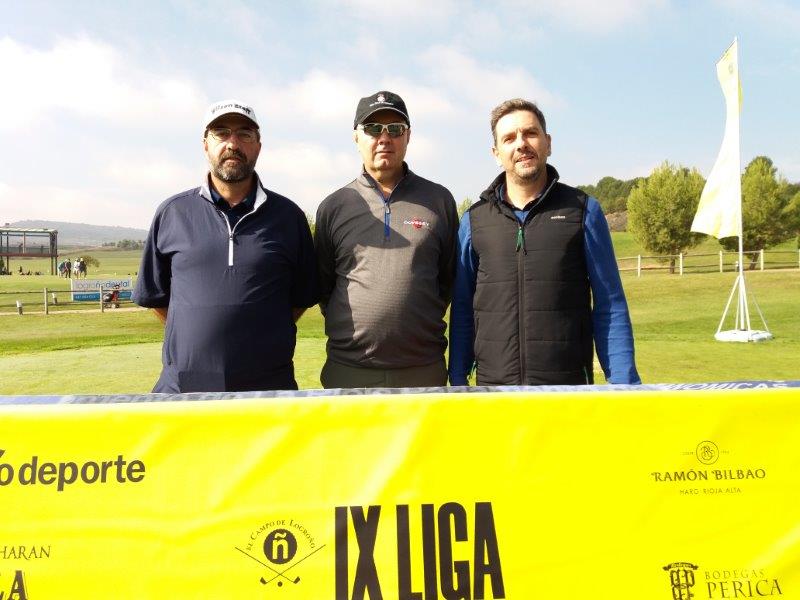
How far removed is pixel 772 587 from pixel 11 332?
19.1m

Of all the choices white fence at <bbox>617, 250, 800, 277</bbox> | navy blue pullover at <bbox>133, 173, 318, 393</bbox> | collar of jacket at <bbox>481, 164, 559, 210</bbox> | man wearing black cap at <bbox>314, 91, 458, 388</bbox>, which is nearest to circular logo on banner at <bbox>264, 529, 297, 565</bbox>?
navy blue pullover at <bbox>133, 173, 318, 393</bbox>

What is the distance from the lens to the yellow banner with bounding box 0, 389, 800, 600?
74.2 inches

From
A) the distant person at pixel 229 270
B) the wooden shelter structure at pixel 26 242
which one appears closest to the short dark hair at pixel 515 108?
the distant person at pixel 229 270

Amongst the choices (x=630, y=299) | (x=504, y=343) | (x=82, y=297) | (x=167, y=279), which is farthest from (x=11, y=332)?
(x=630, y=299)

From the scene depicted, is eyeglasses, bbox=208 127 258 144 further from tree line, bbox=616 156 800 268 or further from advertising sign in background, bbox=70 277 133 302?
tree line, bbox=616 156 800 268

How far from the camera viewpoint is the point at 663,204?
164 ft

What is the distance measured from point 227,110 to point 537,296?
1872 mm

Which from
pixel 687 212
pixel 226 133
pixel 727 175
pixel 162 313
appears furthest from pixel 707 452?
pixel 687 212

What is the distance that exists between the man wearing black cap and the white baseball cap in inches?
22.9

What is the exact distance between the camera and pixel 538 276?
2873mm

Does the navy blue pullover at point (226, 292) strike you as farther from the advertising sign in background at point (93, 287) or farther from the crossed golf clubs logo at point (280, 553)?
the advertising sign in background at point (93, 287)

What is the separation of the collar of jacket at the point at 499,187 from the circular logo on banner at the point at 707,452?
1.42 m

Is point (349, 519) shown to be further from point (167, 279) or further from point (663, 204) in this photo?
point (663, 204)

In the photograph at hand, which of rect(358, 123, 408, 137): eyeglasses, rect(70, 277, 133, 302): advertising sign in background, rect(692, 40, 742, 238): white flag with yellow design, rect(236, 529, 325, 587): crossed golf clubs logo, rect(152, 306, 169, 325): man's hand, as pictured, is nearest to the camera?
rect(236, 529, 325, 587): crossed golf clubs logo
